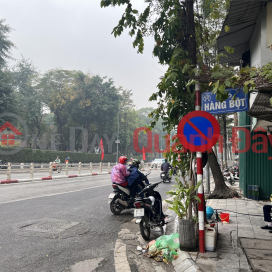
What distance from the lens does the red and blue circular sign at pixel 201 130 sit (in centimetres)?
452

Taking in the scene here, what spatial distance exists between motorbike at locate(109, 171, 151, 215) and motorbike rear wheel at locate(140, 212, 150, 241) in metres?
1.94

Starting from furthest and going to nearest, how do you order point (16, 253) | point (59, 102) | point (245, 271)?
point (59, 102), point (16, 253), point (245, 271)

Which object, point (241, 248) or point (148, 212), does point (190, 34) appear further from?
point (241, 248)

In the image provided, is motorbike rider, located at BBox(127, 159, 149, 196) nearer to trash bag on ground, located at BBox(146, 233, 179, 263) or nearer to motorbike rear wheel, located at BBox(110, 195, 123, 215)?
motorbike rear wheel, located at BBox(110, 195, 123, 215)

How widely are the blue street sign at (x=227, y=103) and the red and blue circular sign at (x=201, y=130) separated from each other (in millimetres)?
143

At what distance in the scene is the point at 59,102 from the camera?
4506 cm

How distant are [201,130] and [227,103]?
622 mm

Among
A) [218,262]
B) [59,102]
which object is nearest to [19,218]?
[218,262]

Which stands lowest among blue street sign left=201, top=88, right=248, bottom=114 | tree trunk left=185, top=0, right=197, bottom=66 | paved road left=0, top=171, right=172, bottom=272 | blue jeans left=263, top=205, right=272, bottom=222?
paved road left=0, top=171, right=172, bottom=272

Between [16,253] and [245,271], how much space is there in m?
3.57

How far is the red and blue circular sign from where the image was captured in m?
4.52

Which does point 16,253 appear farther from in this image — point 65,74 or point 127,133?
point 127,133

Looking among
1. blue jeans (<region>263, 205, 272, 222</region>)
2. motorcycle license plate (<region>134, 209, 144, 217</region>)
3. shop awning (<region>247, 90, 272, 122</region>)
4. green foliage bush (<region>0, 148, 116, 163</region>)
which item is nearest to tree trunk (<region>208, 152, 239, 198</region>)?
blue jeans (<region>263, 205, 272, 222</region>)

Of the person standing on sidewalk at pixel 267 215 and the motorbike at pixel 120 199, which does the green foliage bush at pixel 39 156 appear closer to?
the motorbike at pixel 120 199
